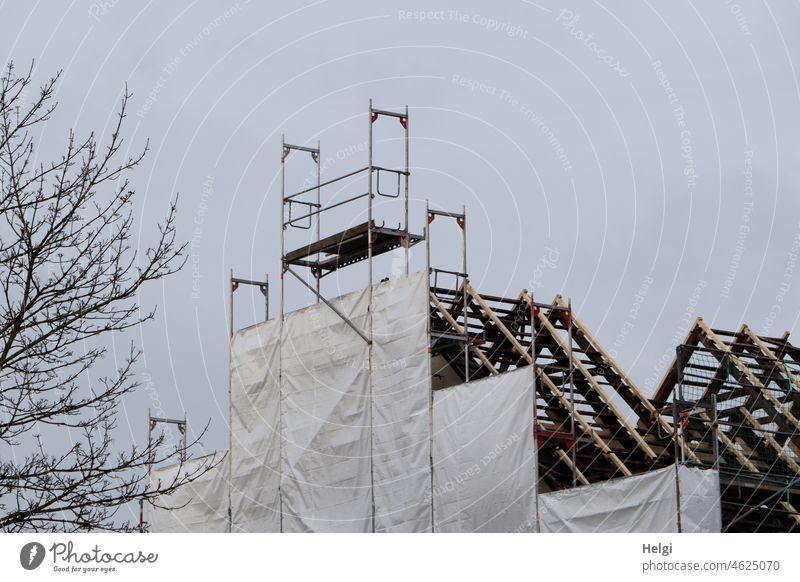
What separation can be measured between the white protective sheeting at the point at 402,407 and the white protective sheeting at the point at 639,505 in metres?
2.99

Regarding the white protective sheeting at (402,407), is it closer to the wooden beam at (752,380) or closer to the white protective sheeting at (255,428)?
the white protective sheeting at (255,428)

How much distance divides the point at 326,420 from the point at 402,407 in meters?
2.35

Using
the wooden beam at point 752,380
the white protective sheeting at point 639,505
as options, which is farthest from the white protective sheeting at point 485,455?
the wooden beam at point 752,380

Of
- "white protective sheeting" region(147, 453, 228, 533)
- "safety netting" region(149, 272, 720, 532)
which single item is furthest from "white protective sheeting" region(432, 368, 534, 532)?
"white protective sheeting" region(147, 453, 228, 533)

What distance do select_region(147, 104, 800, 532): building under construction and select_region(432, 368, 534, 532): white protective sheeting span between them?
0.09 feet

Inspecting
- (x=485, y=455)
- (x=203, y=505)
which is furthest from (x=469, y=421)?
(x=203, y=505)

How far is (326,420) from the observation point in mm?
28453

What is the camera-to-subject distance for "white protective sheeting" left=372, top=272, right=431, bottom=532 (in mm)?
26188

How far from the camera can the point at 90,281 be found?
49.4ft

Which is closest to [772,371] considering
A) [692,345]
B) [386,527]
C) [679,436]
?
[692,345]

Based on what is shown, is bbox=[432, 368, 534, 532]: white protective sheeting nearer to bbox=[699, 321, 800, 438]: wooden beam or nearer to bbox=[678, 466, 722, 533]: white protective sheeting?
bbox=[678, 466, 722, 533]: white protective sheeting

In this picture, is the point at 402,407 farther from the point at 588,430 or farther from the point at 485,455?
the point at 588,430

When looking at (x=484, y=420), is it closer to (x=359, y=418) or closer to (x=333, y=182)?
(x=359, y=418)

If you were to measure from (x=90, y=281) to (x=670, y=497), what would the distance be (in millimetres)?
10730
